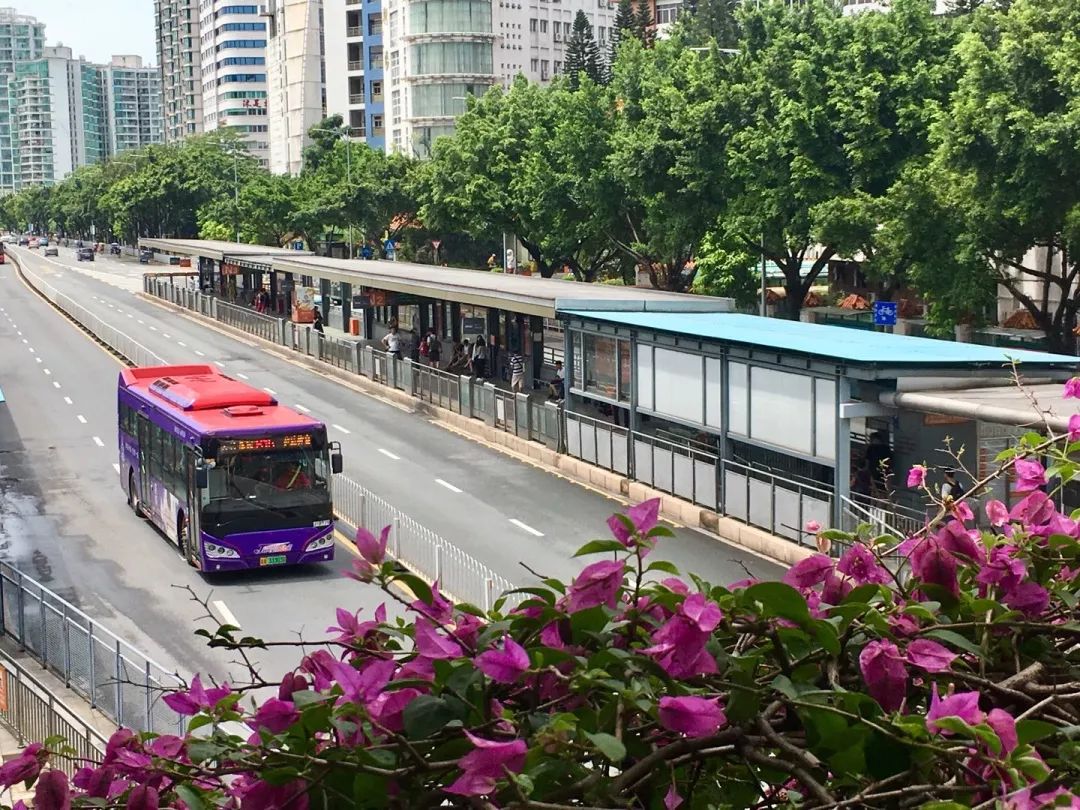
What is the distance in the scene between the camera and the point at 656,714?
131 inches

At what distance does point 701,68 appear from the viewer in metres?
47.9

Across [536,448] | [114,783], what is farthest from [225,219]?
[114,783]

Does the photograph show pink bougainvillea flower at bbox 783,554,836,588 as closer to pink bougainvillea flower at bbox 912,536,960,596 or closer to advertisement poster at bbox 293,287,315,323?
pink bougainvillea flower at bbox 912,536,960,596

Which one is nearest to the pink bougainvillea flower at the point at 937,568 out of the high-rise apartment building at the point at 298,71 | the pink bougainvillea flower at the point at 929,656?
the pink bougainvillea flower at the point at 929,656

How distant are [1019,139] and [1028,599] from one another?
3083cm

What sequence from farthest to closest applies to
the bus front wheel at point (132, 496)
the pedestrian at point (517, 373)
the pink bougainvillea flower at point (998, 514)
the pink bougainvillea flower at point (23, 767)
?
the pedestrian at point (517, 373)
the bus front wheel at point (132, 496)
the pink bougainvillea flower at point (998, 514)
the pink bougainvillea flower at point (23, 767)

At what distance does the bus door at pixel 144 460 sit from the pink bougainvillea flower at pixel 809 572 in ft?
78.6

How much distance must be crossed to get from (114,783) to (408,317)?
49306 millimetres

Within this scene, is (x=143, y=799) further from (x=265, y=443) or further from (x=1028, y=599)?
(x=265, y=443)

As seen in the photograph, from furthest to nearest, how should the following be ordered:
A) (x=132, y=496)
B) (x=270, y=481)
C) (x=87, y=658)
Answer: (x=132, y=496) < (x=270, y=481) < (x=87, y=658)

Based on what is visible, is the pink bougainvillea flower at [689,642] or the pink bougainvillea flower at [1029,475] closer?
the pink bougainvillea flower at [689,642]

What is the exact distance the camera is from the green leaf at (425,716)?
11.0ft

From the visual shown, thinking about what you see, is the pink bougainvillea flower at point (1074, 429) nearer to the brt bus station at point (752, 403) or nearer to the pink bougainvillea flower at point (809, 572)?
the pink bougainvillea flower at point (809, 572)

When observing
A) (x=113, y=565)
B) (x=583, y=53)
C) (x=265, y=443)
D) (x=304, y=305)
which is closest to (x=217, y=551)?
(x=265, y=443)
